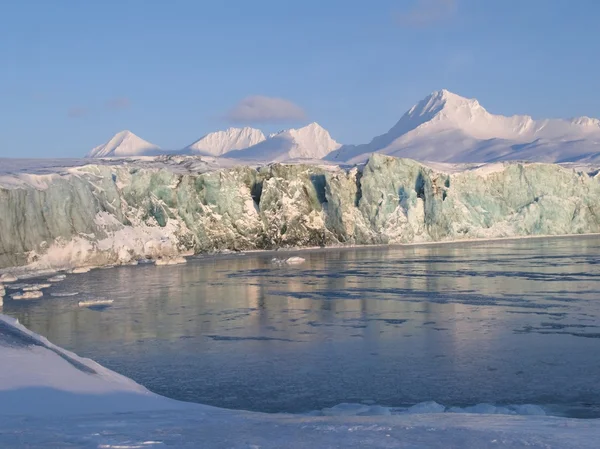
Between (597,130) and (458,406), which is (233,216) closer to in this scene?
(458,406)

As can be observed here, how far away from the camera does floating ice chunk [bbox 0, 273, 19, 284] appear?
24.5 meters

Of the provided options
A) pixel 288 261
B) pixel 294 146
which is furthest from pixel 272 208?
pixel 294 146

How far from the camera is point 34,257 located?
28.4 metres

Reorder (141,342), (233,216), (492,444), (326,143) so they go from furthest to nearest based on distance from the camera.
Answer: (326,143) < (233,216) < (141,342) < (492,444)

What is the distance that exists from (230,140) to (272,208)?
155219 mm

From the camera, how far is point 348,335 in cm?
1224

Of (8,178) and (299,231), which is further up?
(8,178)

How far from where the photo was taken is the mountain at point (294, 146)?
134 meters

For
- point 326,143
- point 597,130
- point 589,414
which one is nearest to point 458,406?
point 589,414

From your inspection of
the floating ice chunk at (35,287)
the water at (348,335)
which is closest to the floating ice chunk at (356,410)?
the water at (348,335)

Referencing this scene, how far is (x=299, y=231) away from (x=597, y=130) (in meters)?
117

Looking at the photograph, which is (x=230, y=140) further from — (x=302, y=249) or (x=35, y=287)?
(x=35, y=287)

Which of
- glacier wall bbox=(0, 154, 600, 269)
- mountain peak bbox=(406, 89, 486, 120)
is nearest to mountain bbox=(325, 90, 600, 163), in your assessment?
mountain peak bbox=(406, 89, 486, 120)

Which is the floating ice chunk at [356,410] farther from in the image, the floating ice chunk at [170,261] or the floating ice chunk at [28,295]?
the floating ice chunk at [170,261]
